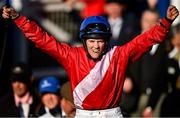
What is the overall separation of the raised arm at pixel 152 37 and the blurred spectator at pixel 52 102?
5.39 feet

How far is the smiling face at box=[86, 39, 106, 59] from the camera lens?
6.63 metres

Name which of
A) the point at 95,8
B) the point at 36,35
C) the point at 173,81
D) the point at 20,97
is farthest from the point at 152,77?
the point at 36,35

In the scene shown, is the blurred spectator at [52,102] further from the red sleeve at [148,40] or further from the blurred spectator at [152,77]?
the red sleeve at [148,40]

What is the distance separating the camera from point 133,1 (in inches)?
424

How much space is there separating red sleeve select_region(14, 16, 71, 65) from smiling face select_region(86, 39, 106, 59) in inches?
10.9

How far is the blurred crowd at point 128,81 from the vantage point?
8.41 m

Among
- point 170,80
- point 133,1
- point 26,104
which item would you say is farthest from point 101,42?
point 133,1

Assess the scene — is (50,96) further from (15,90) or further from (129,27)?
(129,27)

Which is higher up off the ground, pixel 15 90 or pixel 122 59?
pixel 122 59

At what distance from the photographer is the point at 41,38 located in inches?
265

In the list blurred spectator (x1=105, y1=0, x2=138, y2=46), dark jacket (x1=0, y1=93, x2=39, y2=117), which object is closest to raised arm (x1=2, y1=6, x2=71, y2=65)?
dark jacket (x1=0, y1=93, x2=39, y2=117)

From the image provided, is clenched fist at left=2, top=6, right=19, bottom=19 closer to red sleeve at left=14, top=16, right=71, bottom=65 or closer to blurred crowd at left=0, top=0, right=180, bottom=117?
red sleeve at left=14, top=16, right=71, bottom=65

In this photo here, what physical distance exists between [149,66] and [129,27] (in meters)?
0.74

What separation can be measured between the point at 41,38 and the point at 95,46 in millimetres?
529
